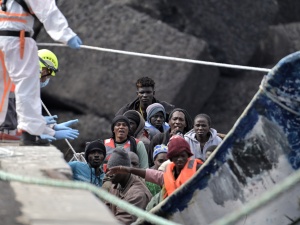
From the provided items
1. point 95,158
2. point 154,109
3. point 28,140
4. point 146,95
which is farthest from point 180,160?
point 146,95

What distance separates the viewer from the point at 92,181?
1032 centimetres

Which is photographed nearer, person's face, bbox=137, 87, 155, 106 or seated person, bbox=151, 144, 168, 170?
seated person, bbox=151, 144, 168, 170

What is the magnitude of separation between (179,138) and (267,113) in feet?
2.62

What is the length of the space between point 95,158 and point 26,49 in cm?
181

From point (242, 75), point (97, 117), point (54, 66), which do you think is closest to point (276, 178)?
point (54, 66)

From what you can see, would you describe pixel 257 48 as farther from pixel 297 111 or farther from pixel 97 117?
pixel 297 111

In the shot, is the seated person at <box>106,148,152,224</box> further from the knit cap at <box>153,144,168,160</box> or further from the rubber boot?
the rubber boot

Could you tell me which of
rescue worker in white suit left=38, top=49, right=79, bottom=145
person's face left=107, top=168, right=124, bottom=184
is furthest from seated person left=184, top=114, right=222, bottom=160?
person's face left=107, top=168, right=124, bottom=184

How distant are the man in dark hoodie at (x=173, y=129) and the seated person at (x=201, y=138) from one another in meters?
0.21

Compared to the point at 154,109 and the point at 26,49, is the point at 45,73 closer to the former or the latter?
the point at 154,109

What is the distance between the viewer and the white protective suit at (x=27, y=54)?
8852 mm

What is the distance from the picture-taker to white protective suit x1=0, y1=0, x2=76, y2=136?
29.0ft

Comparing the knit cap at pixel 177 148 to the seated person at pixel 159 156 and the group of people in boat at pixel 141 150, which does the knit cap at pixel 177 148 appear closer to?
the group of people in boat at pixel 141 150

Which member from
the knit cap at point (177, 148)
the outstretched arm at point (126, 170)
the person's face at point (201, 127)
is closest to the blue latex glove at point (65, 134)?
the outstretched arm at point (126, 170)
